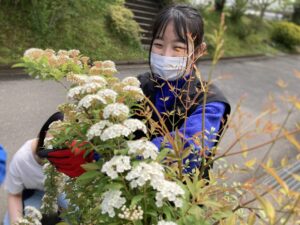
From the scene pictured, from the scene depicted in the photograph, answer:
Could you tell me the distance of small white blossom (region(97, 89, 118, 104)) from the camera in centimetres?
101

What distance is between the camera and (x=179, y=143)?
1.10 m

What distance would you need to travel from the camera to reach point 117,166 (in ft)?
3.05

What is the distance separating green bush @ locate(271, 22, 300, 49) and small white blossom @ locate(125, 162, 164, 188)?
1802 cm

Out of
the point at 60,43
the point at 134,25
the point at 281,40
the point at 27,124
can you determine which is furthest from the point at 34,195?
the point at 281,40

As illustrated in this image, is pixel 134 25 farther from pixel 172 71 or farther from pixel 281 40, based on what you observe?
pixel 281 40

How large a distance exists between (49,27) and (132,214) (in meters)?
7.26

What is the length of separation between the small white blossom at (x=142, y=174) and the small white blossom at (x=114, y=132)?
90 millimetres

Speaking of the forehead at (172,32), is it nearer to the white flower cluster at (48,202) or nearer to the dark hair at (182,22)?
the dark hair at (182,22)

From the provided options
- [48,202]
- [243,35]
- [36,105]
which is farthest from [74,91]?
[243,35]

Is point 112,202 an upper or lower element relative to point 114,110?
lower

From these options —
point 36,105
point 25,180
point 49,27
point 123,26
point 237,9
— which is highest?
point 25,180

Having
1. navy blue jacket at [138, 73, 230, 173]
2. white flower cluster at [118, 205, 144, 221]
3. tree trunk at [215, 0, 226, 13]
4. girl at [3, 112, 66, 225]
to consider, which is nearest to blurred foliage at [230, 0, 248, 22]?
tree trunk at [215, 0, 226, 13]

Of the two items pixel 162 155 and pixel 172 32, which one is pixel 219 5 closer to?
pixel 172 32

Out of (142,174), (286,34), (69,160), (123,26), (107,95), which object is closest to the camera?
(142,174)
